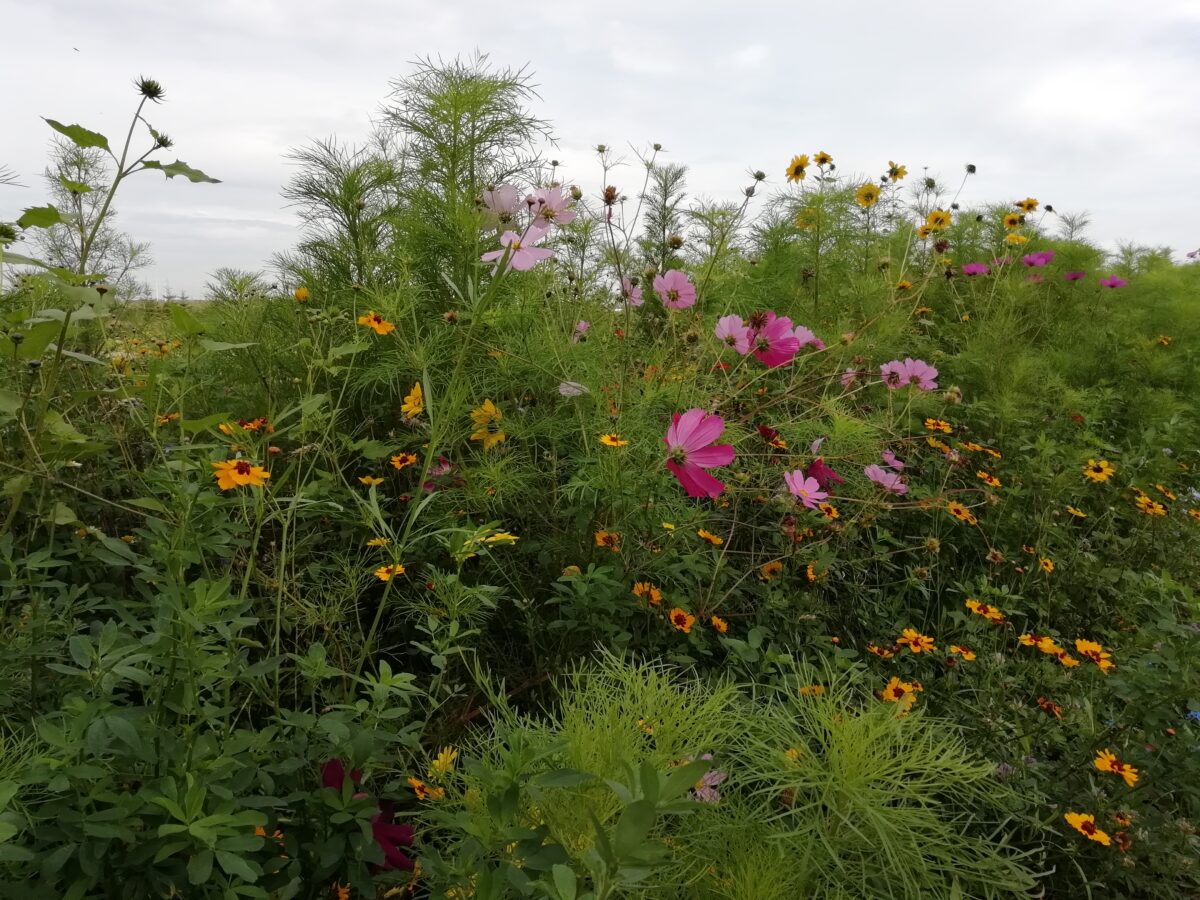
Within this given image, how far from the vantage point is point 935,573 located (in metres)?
1.96

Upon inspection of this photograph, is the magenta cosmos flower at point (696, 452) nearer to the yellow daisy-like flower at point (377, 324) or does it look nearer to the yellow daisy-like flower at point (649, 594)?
the yellow daisy-like flower at point (649, 594)

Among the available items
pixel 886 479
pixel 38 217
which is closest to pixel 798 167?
pixel 886 479

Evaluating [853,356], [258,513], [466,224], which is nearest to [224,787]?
[258,513]

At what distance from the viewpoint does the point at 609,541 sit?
1450mm

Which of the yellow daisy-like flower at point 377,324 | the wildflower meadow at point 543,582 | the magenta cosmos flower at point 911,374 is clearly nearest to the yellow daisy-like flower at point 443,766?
the wildflower meadow at point 543,582

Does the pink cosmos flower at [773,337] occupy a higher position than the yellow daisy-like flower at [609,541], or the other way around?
the pink cosmos flower at [773,337]

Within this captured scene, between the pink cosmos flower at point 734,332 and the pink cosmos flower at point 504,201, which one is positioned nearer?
the pink cosmos flower at point 504,201

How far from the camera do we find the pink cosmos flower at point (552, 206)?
4.67ft

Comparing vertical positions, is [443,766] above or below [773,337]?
below

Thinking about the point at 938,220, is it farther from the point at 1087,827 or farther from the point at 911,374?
the point at 1087,827

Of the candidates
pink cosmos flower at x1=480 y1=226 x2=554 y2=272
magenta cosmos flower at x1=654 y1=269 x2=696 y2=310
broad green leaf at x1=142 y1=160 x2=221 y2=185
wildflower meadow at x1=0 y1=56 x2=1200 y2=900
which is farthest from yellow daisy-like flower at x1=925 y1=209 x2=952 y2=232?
broad green leaf at x1=142 y1=160 x2=221 y2=185

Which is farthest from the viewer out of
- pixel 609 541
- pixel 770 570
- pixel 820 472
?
pixel 820 472

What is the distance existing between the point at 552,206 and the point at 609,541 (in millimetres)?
664

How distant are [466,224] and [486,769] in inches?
51.8
